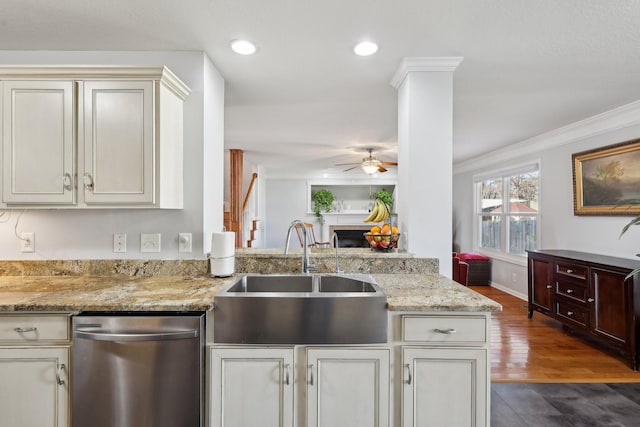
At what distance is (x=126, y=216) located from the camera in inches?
82.9

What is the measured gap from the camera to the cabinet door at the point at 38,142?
1.80 meters

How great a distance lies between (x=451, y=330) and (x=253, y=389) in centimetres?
94

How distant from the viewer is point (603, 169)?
348cm

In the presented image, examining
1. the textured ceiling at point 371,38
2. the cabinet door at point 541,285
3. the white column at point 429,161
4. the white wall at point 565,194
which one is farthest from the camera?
the cabinet door at point 541,285

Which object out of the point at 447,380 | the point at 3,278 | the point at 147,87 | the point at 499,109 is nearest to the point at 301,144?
the point at 499,109

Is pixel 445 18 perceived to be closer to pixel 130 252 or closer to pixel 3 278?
pixel 130 252

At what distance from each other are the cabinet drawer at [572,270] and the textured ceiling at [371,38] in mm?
1552

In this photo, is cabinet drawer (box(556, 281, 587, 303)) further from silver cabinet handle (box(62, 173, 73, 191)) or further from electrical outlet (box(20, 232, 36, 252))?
electrical outlet (box(20, 232, 36, 252))

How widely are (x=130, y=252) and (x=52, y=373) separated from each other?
2.56ft

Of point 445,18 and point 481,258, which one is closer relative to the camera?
point 445,18

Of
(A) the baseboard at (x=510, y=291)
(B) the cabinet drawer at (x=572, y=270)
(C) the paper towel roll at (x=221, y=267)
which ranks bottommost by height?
(A) the baseboard at (x=510, y=291)

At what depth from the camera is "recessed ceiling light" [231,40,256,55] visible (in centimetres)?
197

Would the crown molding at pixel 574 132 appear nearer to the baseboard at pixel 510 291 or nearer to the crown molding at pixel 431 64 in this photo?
the baseboard at pixel 510 291

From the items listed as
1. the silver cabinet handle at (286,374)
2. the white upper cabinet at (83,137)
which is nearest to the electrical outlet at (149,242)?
the white upper cabinet at (83,137)
